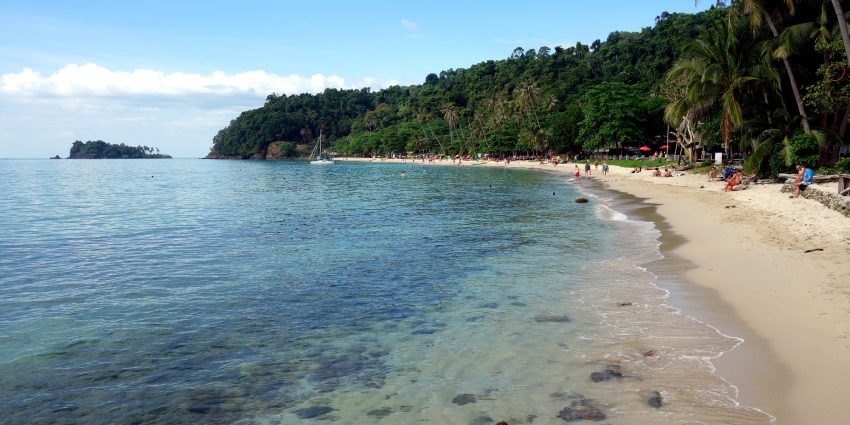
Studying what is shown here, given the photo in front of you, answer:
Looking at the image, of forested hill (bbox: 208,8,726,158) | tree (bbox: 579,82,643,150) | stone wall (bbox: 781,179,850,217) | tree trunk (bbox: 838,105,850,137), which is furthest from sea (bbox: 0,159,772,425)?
tree (bbox: 579,82,643,150)

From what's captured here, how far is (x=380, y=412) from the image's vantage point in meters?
7.48

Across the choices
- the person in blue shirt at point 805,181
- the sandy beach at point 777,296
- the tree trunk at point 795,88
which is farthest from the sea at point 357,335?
the tree trunk at point 795,88

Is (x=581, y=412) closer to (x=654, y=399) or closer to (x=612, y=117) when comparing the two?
(x=654, y=399)

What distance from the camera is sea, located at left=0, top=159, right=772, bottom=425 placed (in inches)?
298

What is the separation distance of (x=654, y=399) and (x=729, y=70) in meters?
37.3

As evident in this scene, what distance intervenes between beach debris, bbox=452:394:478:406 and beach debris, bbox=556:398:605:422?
1.22 meters

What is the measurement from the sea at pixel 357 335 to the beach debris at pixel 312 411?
3 centimetres

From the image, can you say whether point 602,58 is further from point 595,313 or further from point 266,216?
point 595,313

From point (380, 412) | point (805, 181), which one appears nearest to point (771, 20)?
point (805, 181)

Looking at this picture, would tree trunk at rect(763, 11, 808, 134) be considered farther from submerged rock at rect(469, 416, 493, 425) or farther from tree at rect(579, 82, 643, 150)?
tree at rect(579, 82, 643, 150)

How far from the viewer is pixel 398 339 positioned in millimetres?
10484

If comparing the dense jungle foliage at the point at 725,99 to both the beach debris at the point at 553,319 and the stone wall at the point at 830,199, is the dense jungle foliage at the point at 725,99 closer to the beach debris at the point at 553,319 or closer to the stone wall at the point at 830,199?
the stone wall at the point at 830,199

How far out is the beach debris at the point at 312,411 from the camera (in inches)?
292

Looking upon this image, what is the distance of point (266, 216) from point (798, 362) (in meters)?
29.5
